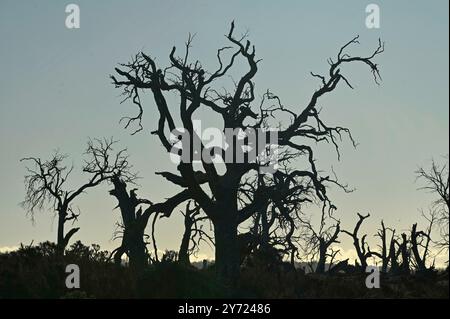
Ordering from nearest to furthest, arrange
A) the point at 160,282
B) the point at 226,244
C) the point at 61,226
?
the point at 160,282 → the point at 226,244 → the point at 61,226

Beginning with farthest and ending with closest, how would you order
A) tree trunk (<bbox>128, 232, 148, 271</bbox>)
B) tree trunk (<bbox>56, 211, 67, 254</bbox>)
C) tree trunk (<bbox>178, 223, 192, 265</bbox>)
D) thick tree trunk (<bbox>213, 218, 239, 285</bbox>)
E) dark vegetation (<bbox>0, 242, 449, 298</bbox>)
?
tree trunk (<bbox>56, 211, 67, 254</bbox>) < tree trunk (<bbox>128, 232, 148, 271</bbox>) < tree trunk (<bbox>178, 223, 192, 265</bbox>) < thick tree trunk (<bbox>213, 218, 239, 285</bbox>) < dark vegetation (<bbox>0, 242, 449, 298</bbox>)

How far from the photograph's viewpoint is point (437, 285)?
2150 cm

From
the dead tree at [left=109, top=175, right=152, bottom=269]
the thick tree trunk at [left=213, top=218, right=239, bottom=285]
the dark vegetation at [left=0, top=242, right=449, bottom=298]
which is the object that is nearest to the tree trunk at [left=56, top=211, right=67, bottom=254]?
the dead tree at [left=109, top=175, right=152, bottom=269]

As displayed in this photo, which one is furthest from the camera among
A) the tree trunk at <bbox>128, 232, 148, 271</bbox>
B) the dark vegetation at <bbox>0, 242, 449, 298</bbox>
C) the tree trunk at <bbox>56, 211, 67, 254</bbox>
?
the tree trunk at <bbox>56, 211, 67, 254</bbox>

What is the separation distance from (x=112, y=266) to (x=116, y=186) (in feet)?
39.5

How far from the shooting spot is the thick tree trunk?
27.1 m

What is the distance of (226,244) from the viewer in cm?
2792

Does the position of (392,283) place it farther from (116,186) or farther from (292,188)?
(116,186)

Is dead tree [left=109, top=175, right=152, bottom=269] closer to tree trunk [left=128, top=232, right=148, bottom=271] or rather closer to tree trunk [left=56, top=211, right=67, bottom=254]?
tree trunk [left=128, top=232, right=148, bottom=271]

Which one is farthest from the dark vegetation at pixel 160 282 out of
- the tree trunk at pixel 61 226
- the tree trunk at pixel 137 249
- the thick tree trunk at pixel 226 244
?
the tree trunk at pixel 61 226

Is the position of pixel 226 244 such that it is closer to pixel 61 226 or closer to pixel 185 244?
pixel 185 244

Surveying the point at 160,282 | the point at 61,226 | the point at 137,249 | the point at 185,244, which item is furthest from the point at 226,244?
the point at 61,226

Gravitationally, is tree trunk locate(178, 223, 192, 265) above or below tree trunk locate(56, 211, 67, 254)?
below

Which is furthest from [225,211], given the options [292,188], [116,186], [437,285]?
[437,285]
